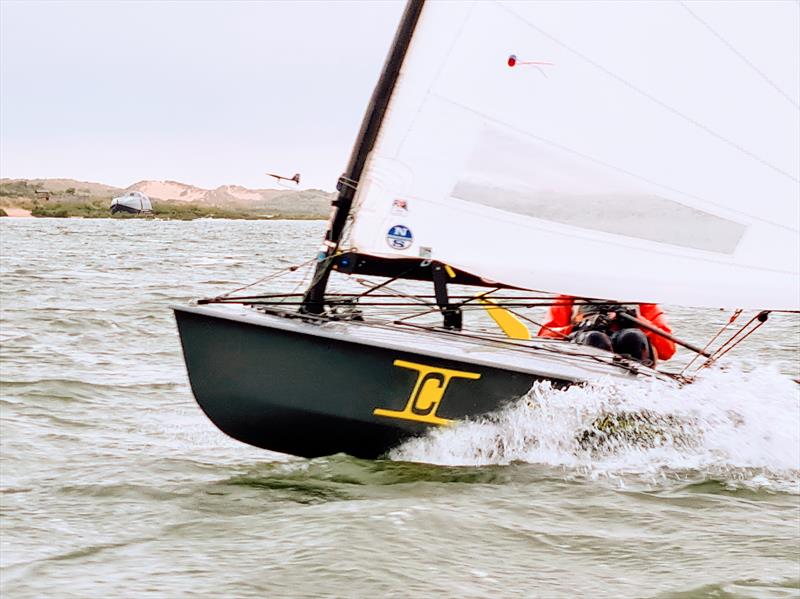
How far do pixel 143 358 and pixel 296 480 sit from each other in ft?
15.0

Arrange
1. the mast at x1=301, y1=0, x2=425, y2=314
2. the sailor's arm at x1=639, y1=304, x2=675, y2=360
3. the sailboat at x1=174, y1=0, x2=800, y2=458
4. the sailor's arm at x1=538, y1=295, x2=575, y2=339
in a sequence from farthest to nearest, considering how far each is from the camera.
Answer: the sailor's arm at x1=538, y1=295, x2=575, y2=339 → the sailor's arm at x1=639, y1=304, x2=675, y2=360 → the mast at x1=301, y1=0, x2=425, y2=314 → the sailboat at x1=174, y1=0, x2=800, y2=458

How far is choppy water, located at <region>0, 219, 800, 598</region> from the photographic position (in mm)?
3711

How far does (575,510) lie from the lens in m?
4.62

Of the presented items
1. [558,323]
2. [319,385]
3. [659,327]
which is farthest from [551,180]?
[558,323]

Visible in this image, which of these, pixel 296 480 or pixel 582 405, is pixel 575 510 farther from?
pixel 296 480

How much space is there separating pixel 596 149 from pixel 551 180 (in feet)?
0.90

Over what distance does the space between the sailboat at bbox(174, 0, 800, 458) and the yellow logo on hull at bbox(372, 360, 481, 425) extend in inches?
0.4

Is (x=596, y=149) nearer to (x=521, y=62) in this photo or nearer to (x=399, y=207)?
(x=521, y=62)

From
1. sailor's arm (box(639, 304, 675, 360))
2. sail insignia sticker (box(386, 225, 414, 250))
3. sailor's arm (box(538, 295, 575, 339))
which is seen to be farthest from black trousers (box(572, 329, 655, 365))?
sail insignia sticker (box(386, 225, 414, 250))

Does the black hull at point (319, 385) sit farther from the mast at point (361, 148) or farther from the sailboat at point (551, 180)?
the mast at point (361, 148)

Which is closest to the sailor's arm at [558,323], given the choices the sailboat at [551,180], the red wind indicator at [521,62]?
the sailboat at [551,180]

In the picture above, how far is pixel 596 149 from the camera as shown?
18.0 ft

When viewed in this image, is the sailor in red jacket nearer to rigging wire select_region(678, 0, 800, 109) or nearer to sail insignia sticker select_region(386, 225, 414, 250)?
sail insignia sticker select_region(386, 225, 414, 250)

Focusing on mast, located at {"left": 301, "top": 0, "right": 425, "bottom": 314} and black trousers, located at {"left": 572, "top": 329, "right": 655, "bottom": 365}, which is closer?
mast, located at {"left": 301, "top": 0, "right": 425, "bottom": 314}
